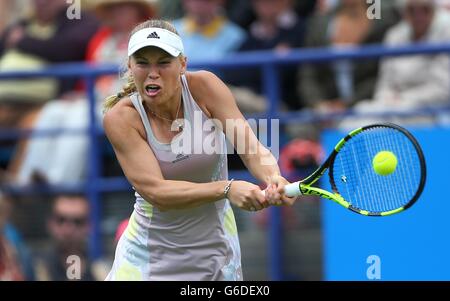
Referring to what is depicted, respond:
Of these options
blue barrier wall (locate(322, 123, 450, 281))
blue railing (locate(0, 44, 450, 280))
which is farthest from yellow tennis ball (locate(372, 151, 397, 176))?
blue railing (locate(0, 44, 450, 280))

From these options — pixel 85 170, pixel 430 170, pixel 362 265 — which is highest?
pixel 85 170

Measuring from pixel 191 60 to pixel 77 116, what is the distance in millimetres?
1134

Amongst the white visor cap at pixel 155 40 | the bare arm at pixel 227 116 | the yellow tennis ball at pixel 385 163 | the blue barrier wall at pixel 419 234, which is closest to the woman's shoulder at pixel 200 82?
the bare arm at pixel 227 116

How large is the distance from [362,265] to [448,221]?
26.8 inches

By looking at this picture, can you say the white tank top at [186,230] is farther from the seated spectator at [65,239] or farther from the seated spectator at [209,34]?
the seated spectator at [209,34]

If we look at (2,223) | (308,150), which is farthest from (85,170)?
(308,150)

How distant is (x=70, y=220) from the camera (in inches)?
349

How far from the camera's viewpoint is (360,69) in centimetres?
863

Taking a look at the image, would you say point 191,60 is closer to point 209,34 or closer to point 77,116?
point 209,34

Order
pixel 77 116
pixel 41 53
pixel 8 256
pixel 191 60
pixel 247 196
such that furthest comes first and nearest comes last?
1. pixel 41 53
2. pixel 77 116
3. pixel 191 60
4. pixel 8 256
5. pixel 247 196

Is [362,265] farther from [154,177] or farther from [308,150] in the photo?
[154,177]

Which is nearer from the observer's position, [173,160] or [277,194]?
[277,194]

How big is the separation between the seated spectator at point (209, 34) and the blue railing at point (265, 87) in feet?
0.88

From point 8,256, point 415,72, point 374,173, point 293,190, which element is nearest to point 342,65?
point 415,72
